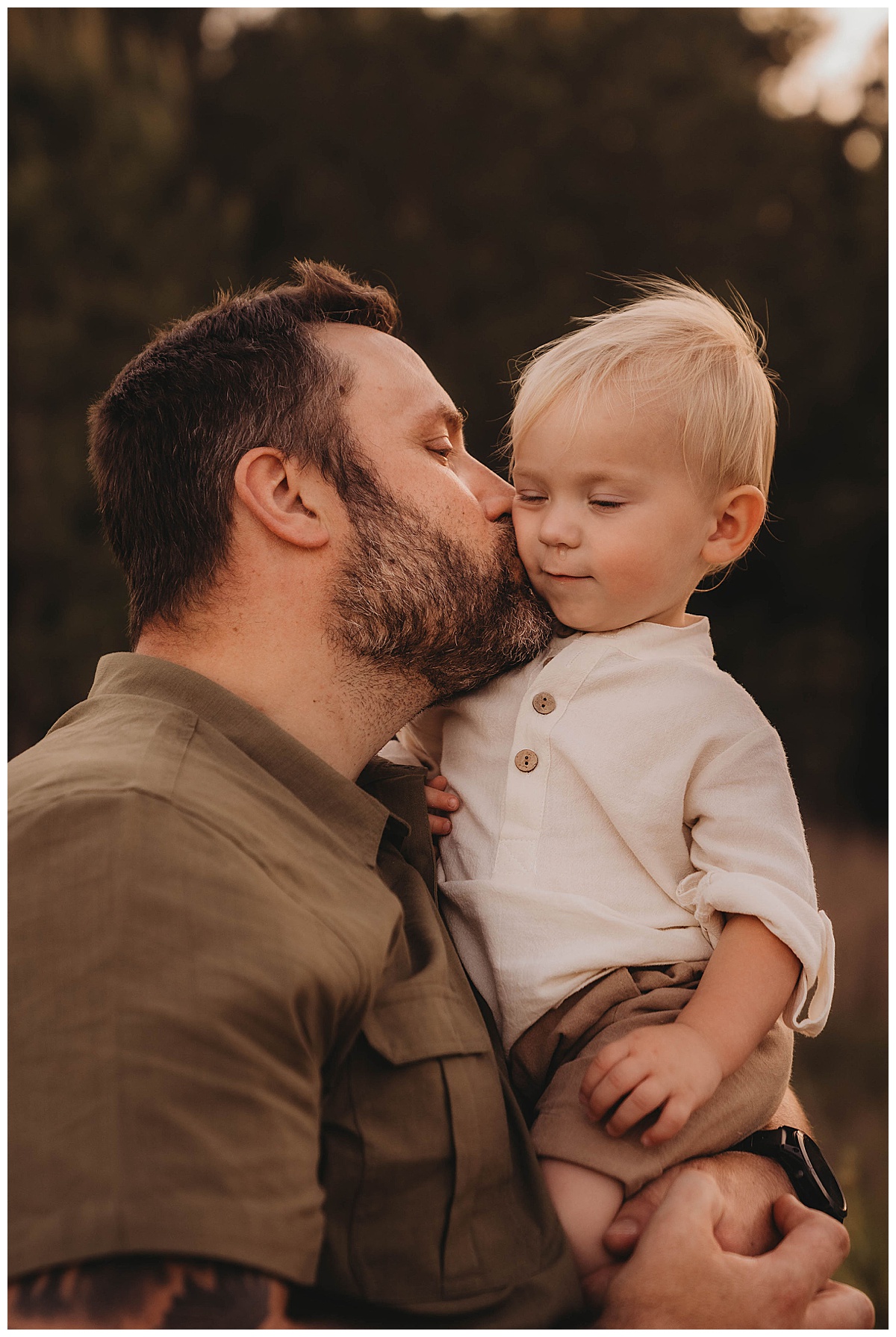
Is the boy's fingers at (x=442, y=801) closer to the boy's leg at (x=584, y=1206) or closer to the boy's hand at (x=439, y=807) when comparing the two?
the boy's hand at (x=439, y=807)

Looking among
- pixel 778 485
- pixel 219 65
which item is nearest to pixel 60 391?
pixel 219 65

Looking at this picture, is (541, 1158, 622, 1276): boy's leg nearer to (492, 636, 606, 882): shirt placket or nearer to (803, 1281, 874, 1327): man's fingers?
(803, 1281, 874, 1327): man's fingers

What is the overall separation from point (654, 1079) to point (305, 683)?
0.99 metres

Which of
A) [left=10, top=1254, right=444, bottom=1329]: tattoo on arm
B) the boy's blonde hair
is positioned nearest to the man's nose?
the boy's blonde hair

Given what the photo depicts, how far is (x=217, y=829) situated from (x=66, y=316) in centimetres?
869

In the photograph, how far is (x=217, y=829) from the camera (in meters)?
1.62

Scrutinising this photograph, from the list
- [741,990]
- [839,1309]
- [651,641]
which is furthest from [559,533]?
[839,1309]

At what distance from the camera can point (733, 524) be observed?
253 centimetres

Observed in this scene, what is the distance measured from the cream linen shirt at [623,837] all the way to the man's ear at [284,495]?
22.5 inches

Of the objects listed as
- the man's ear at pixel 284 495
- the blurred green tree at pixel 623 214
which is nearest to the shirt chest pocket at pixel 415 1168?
the man's ear at pixel 284 495

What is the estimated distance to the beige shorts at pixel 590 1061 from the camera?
200 cm

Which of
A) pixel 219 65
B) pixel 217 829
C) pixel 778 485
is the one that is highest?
pixel 219 65

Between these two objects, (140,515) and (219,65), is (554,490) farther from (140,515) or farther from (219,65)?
(219,65)

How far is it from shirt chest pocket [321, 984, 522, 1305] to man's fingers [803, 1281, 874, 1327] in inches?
24.6
